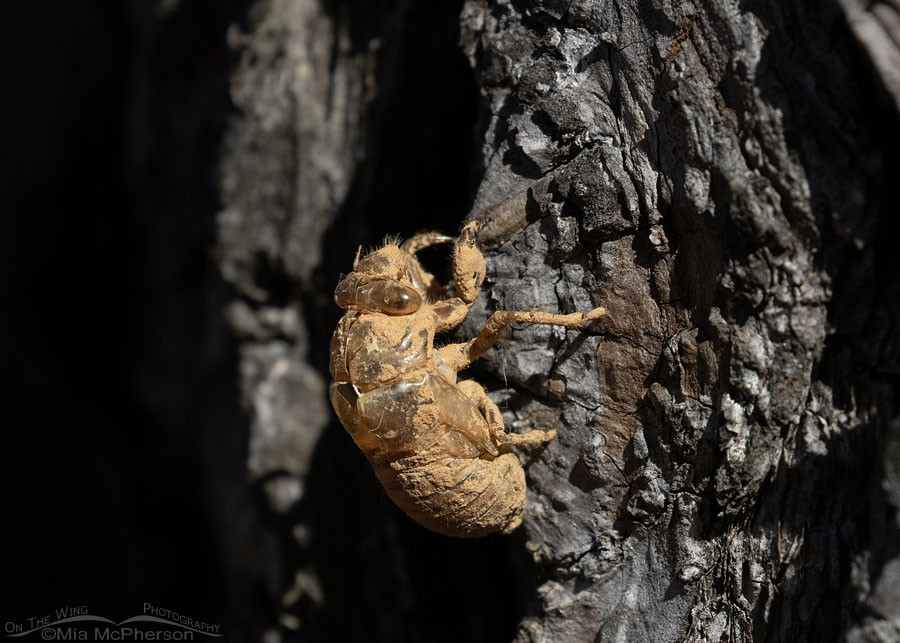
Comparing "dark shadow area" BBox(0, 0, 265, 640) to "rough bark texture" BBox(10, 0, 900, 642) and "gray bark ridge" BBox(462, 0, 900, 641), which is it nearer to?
"rough bark texture" BBox(10, 0, 900, 642)

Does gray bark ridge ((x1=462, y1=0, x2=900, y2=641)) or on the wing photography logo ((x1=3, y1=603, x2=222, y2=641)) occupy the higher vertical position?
gray bark ridge ((x1=462, y1=0, x2=900, y2=641))

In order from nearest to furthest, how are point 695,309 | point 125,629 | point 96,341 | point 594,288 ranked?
point 695,309
point 594,288
point 125,629
point 96,341

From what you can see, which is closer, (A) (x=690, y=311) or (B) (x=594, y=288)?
(A) (x=690, y=311)

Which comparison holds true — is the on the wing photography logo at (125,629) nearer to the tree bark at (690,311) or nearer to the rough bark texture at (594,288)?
the rough bark texture at (594,288)

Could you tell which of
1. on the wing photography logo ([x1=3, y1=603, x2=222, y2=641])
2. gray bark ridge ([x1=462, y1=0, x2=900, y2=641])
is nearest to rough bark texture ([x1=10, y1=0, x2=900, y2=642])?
gray bark ridge ([x1=462, y1=0, x2=900, y2=641])

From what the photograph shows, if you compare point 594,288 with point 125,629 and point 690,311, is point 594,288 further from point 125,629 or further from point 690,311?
point 125,629

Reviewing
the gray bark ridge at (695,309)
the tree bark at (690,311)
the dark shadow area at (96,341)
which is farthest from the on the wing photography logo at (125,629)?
the gray bark ridge at (695,309)

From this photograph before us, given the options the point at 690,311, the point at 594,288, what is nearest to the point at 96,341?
the point at 594,288

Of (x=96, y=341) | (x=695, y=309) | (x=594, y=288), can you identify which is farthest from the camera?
(x=96, y=341)
